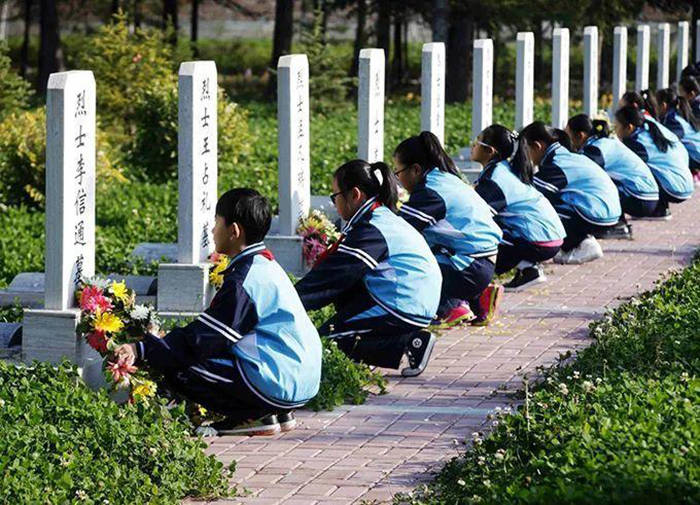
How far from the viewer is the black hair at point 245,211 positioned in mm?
7043

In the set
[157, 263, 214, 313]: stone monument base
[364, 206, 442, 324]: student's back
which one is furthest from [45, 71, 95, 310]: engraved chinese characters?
[157, 263, 214, 313]: stone monument base

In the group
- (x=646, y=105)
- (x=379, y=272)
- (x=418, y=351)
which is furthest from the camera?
(x=646, y=105)

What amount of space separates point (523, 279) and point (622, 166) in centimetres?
266

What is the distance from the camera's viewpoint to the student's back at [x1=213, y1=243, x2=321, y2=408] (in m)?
6.96

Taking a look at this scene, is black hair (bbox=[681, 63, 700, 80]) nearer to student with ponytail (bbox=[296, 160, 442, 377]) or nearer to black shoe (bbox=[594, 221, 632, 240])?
black shoe (bbox=[594, 221, 632, 240])

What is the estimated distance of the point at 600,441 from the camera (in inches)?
231

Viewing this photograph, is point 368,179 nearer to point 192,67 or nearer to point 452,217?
point 452,217

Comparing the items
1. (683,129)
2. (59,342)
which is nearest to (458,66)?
(683,129)

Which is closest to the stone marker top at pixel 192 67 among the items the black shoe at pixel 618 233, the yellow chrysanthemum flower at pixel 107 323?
the yellow chrysanthemum flower at pixel 107 323

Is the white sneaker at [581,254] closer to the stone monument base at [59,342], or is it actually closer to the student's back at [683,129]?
the student's back at [683,129]

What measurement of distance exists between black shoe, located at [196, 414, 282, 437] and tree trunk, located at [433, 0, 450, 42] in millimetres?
22170

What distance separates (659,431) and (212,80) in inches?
193

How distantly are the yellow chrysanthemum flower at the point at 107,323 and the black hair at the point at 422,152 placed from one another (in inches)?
111

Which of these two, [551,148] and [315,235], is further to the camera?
[551,148]
